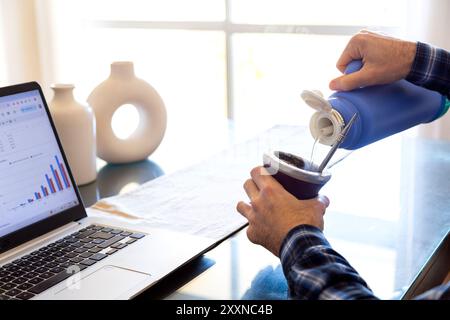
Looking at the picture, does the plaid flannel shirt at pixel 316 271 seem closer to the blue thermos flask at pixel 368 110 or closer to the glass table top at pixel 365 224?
the glass table top at pixel 365 224

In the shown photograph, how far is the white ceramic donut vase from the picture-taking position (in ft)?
4.80

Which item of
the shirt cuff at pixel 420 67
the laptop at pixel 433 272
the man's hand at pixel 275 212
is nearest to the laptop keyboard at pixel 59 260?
the man's hand at pixel 275 212

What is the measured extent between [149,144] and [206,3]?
6.76 feet

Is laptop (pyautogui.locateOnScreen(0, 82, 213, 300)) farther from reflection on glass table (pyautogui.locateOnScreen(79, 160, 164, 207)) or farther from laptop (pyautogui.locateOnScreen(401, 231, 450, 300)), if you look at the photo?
laptop (pyautogui.locateOnScreen(401, 231, 450, 300))

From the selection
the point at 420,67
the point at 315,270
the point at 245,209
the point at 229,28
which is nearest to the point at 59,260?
the point at 245,209

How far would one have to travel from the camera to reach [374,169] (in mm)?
1497

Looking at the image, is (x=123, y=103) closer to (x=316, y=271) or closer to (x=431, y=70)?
(x=431, y=70)

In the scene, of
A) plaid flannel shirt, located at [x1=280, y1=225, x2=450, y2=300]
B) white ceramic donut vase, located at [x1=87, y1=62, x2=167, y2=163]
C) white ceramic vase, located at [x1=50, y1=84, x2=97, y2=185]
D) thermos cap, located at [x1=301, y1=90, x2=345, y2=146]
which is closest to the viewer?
plaid flannel shirt, located at [x1=280, y1=225, x2=450, y2=300]

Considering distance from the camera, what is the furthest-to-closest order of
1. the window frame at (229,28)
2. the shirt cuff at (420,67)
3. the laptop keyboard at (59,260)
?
the window frame at (229,28) → the shirt cuff at (420,67) → the laptop keyboard at (59,260)

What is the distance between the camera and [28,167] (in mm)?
1065

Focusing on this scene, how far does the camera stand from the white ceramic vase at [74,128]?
132 cm

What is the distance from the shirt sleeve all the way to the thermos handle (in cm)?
12

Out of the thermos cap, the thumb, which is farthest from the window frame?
the thermos cap
